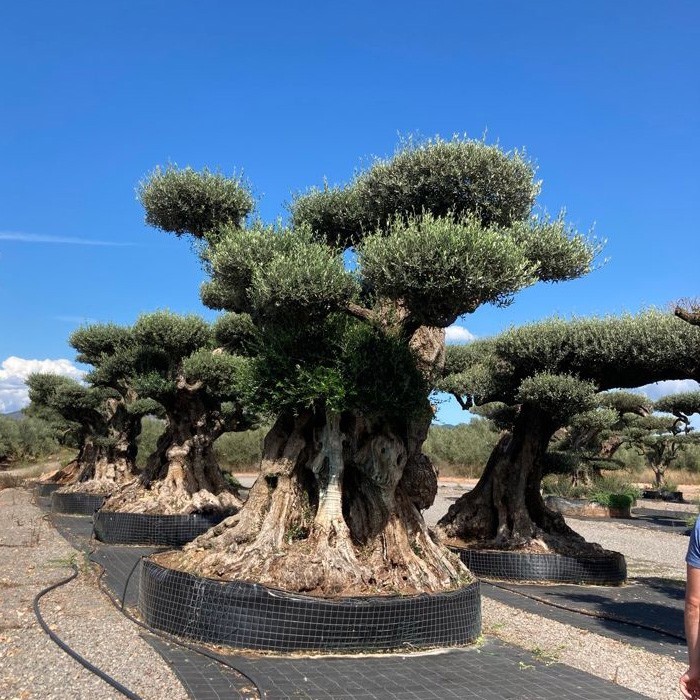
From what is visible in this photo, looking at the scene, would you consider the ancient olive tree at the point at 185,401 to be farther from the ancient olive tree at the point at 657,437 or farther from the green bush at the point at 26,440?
the green bush at the point at 26,440

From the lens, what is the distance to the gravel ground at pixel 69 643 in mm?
4465

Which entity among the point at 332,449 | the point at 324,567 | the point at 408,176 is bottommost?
the point at 324,567

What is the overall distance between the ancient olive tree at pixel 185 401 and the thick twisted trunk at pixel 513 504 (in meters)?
4.97

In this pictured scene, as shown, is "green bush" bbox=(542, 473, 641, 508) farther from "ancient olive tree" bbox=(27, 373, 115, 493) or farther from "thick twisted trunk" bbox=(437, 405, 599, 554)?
"ancient olive tree" bbox=(27, 373, 115, 493)

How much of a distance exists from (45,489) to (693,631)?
24166 mm

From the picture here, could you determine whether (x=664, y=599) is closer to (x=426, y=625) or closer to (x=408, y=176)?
(x=426, y=625)

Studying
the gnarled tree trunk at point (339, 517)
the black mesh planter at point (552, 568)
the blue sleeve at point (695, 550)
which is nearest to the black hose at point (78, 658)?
the gnarled tree trunk at point (339, 517)

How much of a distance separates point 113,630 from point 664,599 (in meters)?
7.50

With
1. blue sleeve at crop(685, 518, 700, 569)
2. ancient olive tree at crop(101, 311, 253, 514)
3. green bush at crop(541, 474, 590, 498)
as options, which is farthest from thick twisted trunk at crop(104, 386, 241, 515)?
green bush at crop(541, 474, 590, 498)

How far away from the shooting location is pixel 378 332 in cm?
677

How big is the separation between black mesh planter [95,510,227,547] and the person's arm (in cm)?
1086

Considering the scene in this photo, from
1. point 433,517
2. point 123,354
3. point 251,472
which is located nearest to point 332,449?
point 123,354

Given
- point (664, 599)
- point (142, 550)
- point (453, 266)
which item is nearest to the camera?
point (453, 266)

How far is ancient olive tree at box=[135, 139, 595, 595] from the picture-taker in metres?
6.23
